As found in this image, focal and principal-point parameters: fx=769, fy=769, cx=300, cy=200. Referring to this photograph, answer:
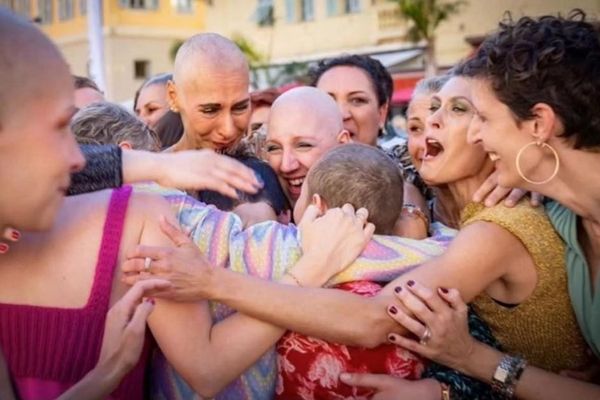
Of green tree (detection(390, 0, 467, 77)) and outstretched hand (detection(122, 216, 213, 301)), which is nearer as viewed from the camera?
outstretched hand (detection(122, 216, 213, 301))

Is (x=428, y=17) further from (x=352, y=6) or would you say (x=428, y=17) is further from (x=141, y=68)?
(x=141, y=68)

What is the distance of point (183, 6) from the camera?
36594 mm

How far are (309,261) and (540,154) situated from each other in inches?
31.6

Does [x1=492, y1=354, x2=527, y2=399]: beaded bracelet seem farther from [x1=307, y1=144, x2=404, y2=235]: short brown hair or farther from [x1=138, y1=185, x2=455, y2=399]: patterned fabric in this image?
[x1=307, y1=144, x2=404, y2=235]: short brown hair

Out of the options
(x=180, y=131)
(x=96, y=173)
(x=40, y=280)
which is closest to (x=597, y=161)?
(x=96, y=173)

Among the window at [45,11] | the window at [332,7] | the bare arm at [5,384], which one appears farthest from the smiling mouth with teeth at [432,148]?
the window at [45,11]

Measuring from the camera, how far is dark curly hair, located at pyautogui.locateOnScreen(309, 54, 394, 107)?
470 centimetres

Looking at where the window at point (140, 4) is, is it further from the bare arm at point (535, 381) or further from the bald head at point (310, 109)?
the bare arm at point (535, 381)

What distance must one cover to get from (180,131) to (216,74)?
131cm

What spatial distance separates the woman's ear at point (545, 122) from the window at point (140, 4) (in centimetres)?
3454

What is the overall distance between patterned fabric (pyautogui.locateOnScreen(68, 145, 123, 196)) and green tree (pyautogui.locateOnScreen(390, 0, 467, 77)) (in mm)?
23736

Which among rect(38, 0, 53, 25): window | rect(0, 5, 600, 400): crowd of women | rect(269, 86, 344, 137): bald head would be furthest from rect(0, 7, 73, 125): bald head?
rect(38, 0, 53, 25): window

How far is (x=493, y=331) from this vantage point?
261cm

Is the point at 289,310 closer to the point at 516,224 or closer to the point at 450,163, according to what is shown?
the point at 516,224
